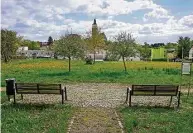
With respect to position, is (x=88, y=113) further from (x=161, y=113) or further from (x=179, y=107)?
(x=179, y=107)

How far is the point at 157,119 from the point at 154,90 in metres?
2.54

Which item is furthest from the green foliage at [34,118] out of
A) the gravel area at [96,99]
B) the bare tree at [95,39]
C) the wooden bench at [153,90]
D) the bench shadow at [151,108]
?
the bare tree at [95,39]

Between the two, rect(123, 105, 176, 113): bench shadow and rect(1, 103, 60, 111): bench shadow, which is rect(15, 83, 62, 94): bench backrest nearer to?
rect(1, 103, 60, 111): bench shadow

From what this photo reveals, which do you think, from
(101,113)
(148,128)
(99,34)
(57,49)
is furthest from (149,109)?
(99,34)

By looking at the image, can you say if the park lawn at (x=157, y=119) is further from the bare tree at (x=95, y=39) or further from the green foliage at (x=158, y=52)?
the bare tree at (x=95, y=39)

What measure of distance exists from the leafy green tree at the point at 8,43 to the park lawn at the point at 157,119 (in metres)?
47.9

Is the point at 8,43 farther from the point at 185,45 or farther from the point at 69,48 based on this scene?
the point at 185,45

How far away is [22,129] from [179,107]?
20.6 ft

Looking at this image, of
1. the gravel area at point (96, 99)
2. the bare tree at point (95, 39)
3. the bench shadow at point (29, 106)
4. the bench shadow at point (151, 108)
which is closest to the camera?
the bench shadow at point (29, 106)

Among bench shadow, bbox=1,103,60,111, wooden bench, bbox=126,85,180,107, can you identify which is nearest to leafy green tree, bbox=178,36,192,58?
wooden bench, bbox=126,85,180,107

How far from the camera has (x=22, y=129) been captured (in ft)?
29.5

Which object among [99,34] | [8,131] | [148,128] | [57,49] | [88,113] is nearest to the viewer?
[8,131]

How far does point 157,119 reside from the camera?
10.5 metres

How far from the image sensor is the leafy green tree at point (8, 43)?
57287mm
